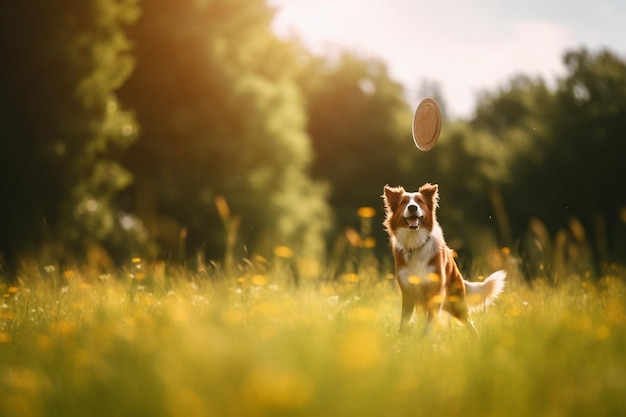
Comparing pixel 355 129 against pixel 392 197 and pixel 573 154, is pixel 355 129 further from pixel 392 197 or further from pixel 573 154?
pixel 392 197

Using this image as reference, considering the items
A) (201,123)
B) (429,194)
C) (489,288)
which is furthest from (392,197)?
(201,123)

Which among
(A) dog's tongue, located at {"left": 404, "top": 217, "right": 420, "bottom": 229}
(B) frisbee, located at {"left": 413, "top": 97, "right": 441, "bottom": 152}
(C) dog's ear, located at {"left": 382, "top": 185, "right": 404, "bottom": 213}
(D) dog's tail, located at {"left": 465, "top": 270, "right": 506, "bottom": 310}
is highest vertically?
(B) frisbee, located at {"left": 413, "top": 97, "right": 441, "bottom": 152}

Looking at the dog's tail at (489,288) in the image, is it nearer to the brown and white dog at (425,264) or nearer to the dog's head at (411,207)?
the brown and white dog at (425,264)

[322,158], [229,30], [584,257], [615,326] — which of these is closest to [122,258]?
[229,30]

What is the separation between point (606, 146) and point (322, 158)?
14268 millimetres

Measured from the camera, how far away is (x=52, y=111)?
48.3ft

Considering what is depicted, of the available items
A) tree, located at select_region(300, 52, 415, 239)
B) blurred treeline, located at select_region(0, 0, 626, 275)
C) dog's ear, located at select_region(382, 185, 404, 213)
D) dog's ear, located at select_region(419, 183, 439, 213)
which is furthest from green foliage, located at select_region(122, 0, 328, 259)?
tree, located at select_region(300, 52, 415, 239)

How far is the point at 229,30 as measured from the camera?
19938 mm

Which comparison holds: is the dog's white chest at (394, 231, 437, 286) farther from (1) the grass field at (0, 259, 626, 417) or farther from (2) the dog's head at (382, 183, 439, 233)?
(1) the grass field at (0, 259, 626, 417)

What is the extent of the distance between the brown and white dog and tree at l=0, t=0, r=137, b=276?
9.80 meters

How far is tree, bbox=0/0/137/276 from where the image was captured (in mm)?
14414

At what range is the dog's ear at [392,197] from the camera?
7113mm

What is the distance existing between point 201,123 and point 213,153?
97 centimetres

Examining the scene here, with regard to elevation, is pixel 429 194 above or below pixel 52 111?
above
